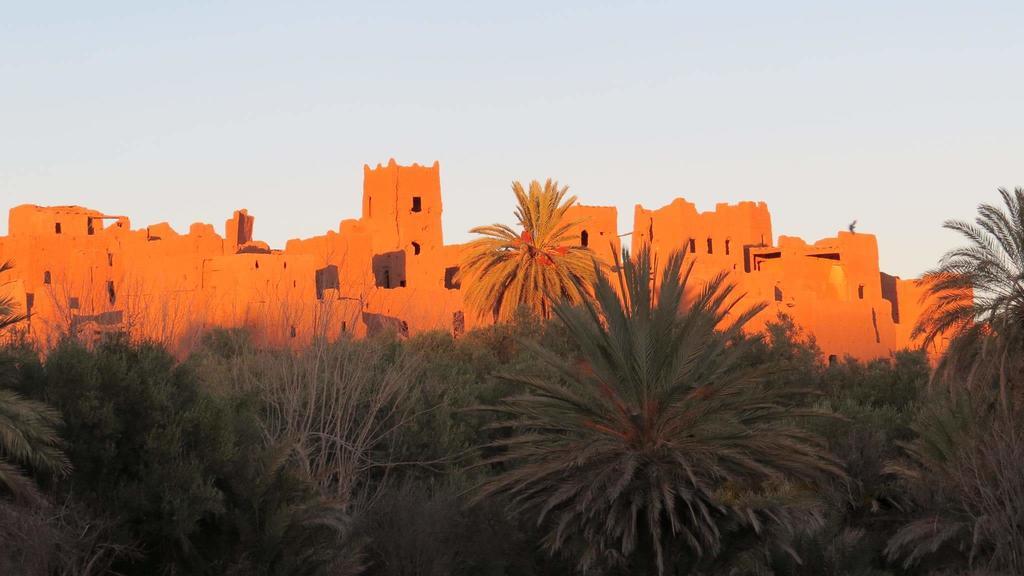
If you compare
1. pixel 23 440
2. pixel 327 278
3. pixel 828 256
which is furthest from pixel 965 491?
pixel 828 256

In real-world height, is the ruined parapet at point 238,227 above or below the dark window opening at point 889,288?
above

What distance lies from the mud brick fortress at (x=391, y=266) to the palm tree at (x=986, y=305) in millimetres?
20512

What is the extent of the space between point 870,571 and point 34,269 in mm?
38916

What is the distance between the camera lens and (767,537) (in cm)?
1627

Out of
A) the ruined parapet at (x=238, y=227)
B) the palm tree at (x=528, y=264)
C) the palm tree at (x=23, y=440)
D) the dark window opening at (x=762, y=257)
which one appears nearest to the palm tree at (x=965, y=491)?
the palm tree at (x=23, y=440)

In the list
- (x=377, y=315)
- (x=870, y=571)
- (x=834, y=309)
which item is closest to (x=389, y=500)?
(x=870, y=571)

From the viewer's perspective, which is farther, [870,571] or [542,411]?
[870,571]

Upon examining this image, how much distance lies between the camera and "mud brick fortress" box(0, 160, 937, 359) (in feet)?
144

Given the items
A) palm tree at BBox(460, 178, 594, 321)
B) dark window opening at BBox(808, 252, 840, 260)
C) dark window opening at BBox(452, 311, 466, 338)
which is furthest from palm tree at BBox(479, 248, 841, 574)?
dark window opening at BBox(808, 252, 840, 260)

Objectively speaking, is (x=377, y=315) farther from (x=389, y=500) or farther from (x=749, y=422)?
(x=749, y=422)

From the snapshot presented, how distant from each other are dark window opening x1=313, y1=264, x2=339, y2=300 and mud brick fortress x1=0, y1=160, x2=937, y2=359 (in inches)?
2.7

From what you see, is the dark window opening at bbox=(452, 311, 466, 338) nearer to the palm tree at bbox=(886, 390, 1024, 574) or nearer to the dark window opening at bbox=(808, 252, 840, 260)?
the dark window opening at bbox=(808, 252, 840, 260)

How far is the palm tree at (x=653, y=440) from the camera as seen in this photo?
51.1 ft

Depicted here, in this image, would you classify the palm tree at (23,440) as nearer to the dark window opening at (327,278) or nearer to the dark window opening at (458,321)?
Answer: the dark window opening at (458,321)
